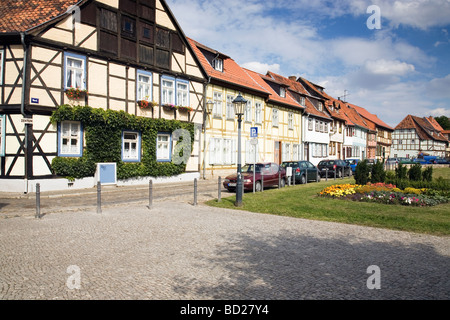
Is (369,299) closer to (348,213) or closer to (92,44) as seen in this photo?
(348,213)

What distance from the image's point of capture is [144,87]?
21172 mm

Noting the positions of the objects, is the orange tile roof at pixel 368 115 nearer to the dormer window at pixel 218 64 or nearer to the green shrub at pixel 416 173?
the dormer window at pixel 218 64

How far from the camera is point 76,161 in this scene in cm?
1752

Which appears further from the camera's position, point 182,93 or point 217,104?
point 217,104

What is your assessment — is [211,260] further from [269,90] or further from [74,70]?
[269,90]

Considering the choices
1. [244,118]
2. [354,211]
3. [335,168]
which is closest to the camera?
[354,211]

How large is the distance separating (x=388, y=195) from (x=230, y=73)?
18.9 metres

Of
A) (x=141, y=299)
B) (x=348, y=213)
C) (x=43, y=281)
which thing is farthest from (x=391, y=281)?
(x=348, y=213)

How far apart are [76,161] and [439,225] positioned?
15.2 meters

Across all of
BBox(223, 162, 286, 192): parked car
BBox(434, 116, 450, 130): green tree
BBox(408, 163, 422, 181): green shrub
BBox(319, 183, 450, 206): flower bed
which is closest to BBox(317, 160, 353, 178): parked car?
BBox(223, 162, 286, 192): parked car

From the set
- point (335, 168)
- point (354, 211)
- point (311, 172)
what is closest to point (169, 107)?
point (311, 172)

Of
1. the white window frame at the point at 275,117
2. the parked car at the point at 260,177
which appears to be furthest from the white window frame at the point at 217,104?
the white window frame at the point at 275,117

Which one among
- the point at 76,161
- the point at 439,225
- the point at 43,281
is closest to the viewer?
the point at 43,281

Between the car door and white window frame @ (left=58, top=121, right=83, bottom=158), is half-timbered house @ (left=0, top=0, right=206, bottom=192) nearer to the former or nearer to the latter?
white window frame @ (left=58, top=121, right=83, bottom=158)
